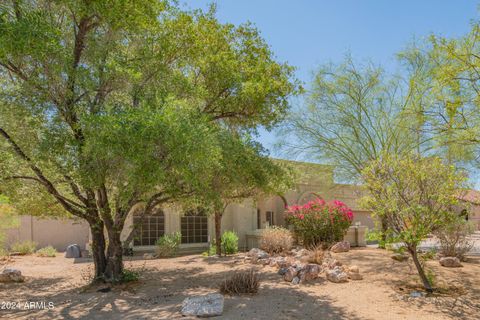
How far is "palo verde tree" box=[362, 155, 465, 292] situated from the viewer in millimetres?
9203

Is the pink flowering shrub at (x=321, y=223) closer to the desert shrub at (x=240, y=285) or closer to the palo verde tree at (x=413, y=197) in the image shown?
the palo verde tree at (x=413, y=197)

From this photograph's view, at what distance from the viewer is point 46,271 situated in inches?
555

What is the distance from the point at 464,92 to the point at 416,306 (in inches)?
220

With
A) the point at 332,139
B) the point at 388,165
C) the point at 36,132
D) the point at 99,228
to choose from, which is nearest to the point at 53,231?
the point at 99,228

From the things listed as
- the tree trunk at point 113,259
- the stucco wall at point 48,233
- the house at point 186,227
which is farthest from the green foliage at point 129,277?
the stucco wall at point 48,233

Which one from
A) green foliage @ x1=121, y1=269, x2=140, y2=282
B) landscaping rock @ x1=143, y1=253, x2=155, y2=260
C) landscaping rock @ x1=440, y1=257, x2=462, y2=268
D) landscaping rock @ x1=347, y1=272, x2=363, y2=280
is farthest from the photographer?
landscaping rock @ x1=143, y1=253, x2=155, y2=260

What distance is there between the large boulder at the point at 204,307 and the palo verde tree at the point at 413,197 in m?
4.40

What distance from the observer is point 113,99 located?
10.0 meters

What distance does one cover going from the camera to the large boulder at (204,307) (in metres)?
7.55

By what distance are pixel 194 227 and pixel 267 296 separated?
36.7 ft

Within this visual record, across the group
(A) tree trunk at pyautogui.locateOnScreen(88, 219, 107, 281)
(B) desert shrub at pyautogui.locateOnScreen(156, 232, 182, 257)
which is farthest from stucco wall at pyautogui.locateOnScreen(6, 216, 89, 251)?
(A) tree trunk at pyautogui.locateOnScreen(88, 219, 107, 281)

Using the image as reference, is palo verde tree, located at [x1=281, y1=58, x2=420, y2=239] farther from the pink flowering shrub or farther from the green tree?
the green tree

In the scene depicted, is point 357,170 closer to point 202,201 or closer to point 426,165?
point 426,165

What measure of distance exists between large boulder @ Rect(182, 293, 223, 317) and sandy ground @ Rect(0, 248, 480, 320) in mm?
186
